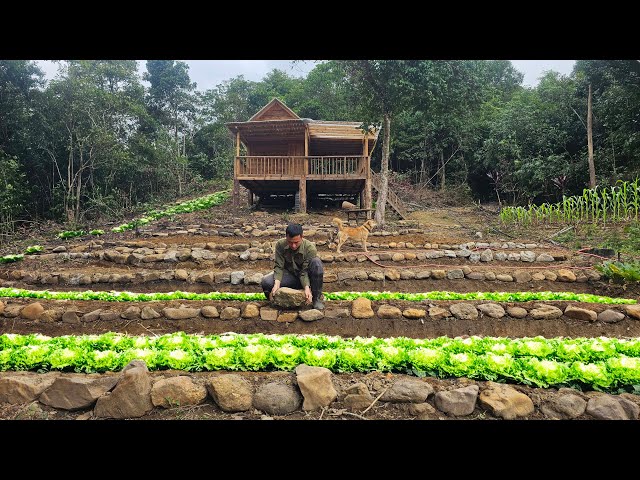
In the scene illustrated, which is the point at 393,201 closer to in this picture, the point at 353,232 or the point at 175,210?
the point at 353,232

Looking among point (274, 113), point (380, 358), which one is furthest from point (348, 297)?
point (274, 113)

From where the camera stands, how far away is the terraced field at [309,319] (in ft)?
10.0

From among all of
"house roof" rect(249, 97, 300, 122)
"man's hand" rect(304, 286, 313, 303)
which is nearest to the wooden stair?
"house roof" rect(249, 97, 300, 122)

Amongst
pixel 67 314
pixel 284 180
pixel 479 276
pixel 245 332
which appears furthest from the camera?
pixel 284 180

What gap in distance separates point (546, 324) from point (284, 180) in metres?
15.0

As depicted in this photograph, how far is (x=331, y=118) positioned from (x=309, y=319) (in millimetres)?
30911

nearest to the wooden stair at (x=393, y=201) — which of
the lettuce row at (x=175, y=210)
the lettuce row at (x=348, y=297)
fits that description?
the lettuce row at (x=175, y=210)

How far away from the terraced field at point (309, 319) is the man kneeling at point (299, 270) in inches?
12.7


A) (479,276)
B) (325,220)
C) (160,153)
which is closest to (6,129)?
(160,153)

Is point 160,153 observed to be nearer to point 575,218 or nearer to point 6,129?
point 6,129

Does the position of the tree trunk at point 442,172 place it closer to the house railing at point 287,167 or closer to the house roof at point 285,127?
the house roof at point 285,127

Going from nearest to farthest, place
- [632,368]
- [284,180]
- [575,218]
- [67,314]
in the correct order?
1. [632,368]
2. [67,314]
3. [575,218]
4. [284,180]

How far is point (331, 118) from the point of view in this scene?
33.9 meters

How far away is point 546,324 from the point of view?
5840 millimetres
